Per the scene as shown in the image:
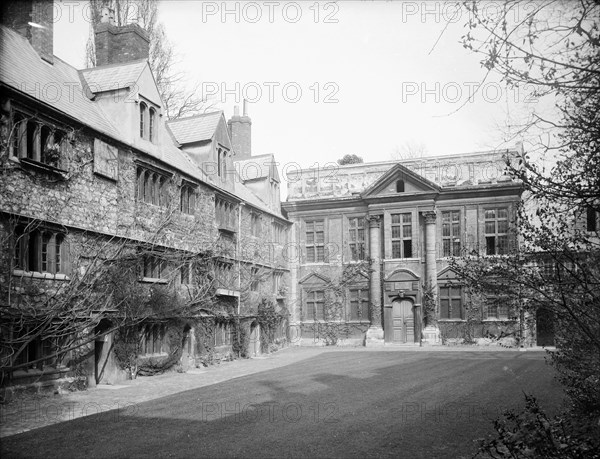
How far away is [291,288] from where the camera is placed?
3616 cm

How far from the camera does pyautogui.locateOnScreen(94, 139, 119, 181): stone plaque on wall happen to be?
17141 mm

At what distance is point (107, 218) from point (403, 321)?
69.7ft

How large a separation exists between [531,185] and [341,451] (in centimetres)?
574

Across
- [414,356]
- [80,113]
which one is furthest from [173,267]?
[414,356]

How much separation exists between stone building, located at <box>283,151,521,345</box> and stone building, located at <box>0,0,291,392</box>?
7.71m

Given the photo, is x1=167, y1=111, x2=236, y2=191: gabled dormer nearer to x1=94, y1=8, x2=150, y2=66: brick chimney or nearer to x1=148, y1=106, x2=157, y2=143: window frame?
x1=148, y1=106, x2=157, y2=143: window frame

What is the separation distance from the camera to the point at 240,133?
116 ft

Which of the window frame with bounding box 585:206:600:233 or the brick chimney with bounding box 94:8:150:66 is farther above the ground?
the brick chimney with bounding box 94:8:150:66

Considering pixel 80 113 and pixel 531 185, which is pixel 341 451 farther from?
pixel 80 113

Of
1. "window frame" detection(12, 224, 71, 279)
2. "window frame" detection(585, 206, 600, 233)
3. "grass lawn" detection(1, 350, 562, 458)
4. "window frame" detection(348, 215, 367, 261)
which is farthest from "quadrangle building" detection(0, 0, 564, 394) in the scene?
"grass lawn" detection(1, 350, 562, 458)

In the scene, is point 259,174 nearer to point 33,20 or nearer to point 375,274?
point 375,274

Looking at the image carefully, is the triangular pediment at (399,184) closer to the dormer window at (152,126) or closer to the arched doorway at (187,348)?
the arched doorway at (187,348)

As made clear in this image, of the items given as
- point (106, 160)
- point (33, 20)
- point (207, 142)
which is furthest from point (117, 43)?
point (106, 160)

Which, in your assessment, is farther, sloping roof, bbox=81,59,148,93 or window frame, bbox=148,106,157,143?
window frame, bbox=148,106,157,143
